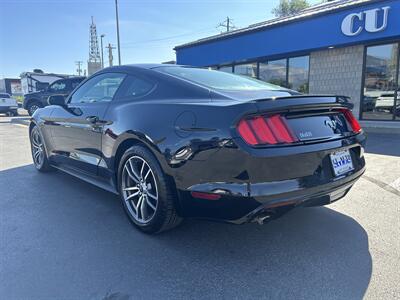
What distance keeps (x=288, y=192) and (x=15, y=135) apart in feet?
32.8

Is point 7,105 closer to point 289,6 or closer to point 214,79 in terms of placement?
point 214,79

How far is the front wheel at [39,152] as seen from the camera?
4.82 m

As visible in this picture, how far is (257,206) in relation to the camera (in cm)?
212

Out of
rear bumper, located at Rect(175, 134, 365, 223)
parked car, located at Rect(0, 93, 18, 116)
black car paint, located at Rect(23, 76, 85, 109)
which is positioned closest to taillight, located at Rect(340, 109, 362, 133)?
rear bumper, located at Rect(175, 134, 365, 223)

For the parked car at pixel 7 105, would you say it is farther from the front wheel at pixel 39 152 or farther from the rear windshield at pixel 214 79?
the rear windshield at pixel 214 79

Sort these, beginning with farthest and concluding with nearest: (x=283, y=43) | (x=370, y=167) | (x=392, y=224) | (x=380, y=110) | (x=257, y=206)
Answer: (x=283, y=43), (x=380, y=110), (x=370, y=167), (x=392, y=224), (x=257, y=206)

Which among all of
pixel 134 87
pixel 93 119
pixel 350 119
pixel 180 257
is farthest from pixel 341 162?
pixel 93 119

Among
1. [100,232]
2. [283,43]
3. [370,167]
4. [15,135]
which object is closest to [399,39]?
[283,43]

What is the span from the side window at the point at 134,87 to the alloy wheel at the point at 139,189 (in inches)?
25.0

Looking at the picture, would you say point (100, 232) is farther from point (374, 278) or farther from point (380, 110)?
point (380, 110)

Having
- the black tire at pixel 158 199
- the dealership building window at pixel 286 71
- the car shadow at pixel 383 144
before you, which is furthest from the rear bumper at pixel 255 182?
the dealership building window at pixel 286 71

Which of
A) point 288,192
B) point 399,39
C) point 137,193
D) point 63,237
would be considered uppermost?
point 399,39

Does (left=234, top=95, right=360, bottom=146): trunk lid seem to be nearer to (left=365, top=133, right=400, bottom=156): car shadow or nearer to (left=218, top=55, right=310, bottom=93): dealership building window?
(left=365, top=133, right=400, bottom=156): car shadow

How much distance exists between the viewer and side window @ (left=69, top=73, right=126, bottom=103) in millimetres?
3394
